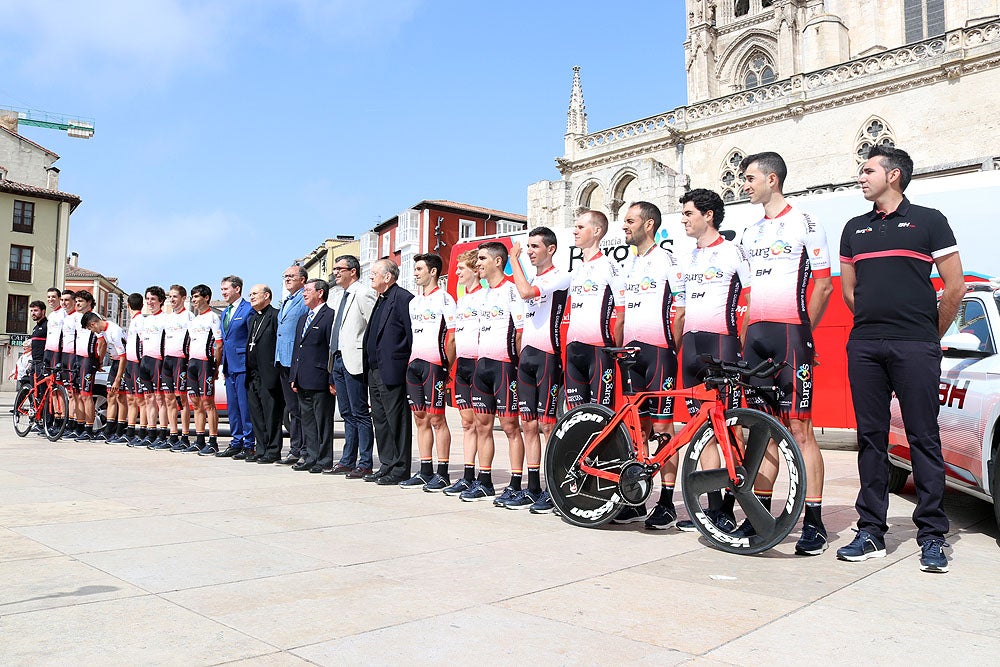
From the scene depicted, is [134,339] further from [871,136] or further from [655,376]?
[871,136]

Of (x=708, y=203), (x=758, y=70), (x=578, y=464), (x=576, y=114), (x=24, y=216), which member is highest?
(x=758, y=70)

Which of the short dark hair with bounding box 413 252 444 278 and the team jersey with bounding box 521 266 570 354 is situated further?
the short dark hair with bounding box 413 252 444 278

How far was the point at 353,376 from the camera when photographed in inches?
336

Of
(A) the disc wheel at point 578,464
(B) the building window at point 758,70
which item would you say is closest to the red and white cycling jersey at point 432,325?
(A) the disc wheel at point 578,464

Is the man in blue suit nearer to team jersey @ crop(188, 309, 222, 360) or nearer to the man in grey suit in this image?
team jersey @ crop(188, 309, 222, 360)

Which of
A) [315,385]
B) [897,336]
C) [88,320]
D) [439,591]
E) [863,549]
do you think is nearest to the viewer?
[439,591]

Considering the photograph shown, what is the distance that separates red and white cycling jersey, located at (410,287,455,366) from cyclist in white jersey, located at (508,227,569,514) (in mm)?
1169

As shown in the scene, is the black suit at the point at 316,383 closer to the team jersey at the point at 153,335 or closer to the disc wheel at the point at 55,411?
the team jersey at the point at 153,335

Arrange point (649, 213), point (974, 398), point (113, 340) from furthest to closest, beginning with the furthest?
1. point (113, 340)
2. point (649, 213)
3. point (974, 398)

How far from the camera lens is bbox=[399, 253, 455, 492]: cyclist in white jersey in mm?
7473

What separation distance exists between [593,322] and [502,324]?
0.97 meters

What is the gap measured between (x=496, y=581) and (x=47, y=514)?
3599mm

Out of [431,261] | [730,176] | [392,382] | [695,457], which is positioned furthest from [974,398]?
[730,176]

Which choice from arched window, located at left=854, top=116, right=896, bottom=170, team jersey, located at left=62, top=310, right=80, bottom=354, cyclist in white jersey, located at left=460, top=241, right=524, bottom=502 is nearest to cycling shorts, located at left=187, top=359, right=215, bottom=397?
team jersey, located at left=62, top=310, right=80, bottom=354
